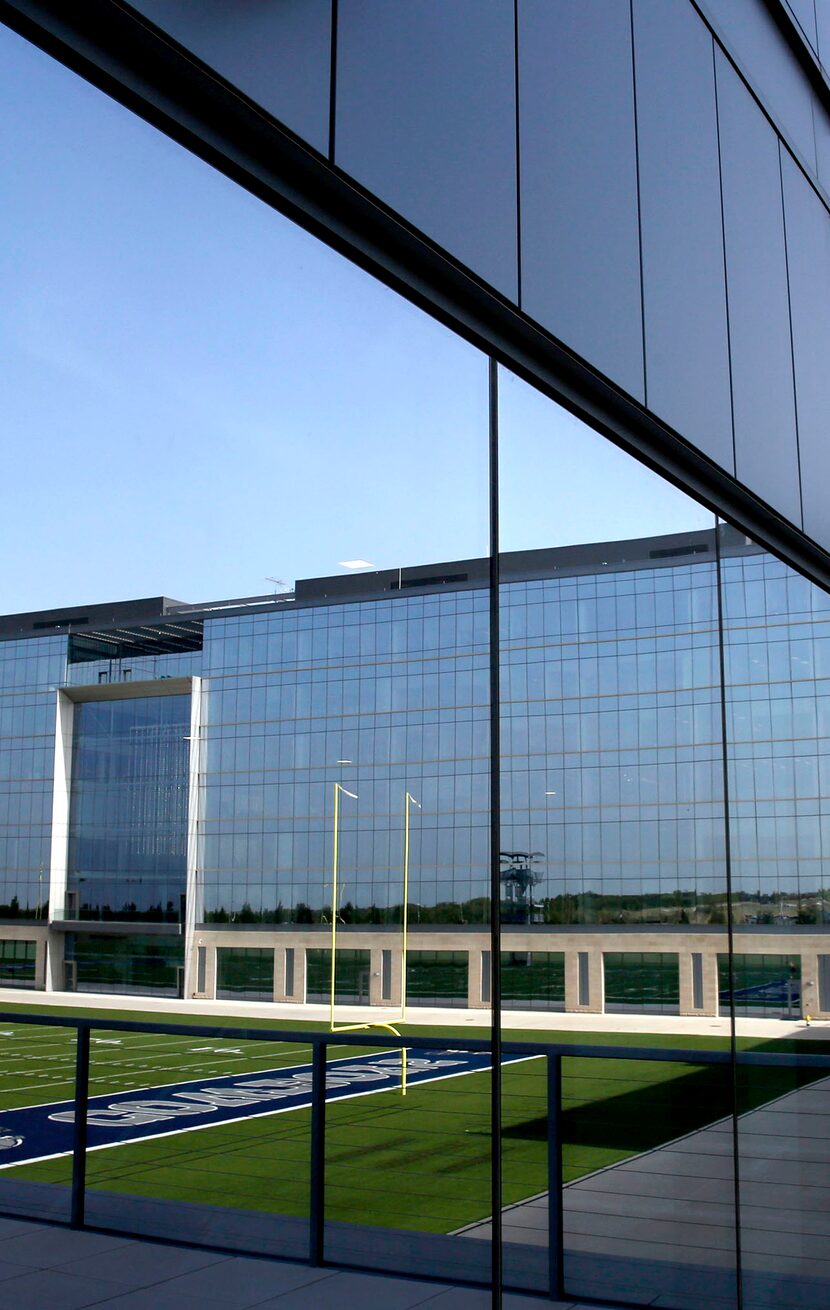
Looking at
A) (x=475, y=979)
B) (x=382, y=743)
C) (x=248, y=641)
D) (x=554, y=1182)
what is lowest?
(x=554, y=1182)

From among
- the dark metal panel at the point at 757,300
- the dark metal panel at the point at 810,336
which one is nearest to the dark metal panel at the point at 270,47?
the dark metal panel at the point at 757,300

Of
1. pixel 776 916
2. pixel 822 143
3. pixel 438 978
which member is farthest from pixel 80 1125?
pixel 822 143

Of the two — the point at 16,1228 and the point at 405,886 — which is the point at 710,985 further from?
the point at 16,1228

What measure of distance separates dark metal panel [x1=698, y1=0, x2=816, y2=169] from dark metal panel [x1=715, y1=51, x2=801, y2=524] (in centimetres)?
15

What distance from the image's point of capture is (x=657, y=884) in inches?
183

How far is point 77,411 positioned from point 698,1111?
3942 mm

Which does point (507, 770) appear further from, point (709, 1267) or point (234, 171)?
point (709, 1267)

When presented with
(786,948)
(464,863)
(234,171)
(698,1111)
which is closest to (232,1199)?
(464,863)

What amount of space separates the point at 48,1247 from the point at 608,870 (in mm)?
2528

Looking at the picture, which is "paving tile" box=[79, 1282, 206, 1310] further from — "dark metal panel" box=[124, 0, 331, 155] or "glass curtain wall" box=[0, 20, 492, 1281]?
"dark metal panel" box=[124, 0, 331, 155]

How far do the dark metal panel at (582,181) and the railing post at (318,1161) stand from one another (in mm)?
2210

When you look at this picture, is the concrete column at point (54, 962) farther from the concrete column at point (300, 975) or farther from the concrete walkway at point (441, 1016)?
the concrete column at point (300, 975)

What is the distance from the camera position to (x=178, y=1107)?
97.1 inches

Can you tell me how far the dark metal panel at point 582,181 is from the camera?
3818 millimetres
